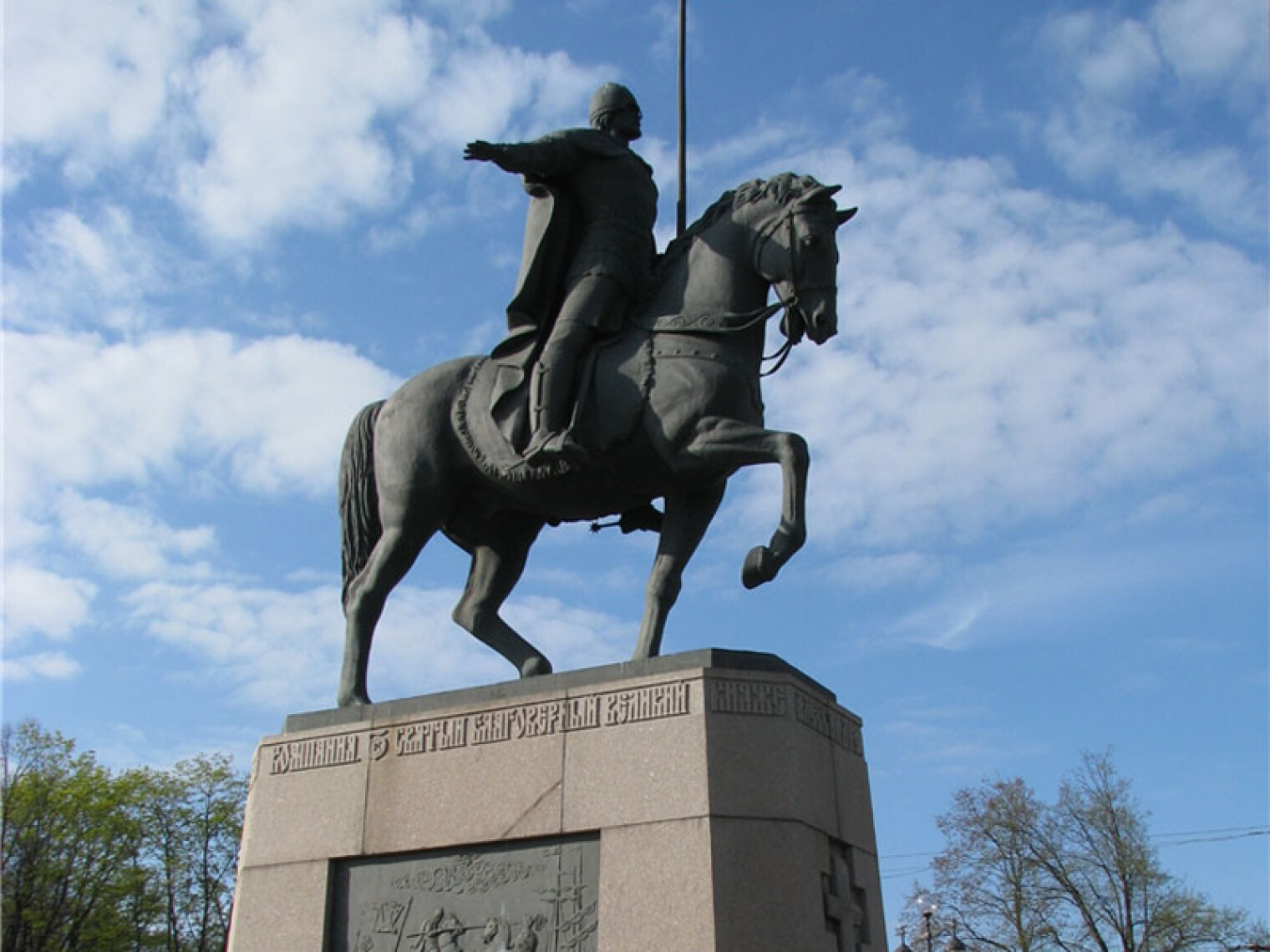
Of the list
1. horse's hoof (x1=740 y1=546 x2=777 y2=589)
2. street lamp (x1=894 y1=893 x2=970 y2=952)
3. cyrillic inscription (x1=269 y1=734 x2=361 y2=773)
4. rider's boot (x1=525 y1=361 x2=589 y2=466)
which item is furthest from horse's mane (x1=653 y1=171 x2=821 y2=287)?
street lamp (x1=894 y1=893 x2=970 y2=952)

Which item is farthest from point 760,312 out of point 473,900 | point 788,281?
point 473,900

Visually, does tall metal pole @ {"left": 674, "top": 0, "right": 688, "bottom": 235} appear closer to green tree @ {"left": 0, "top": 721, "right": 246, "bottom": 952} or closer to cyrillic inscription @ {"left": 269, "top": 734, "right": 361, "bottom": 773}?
cyrillic inscription @ {"left": 269, "top": 734, "right": 361, "bottom": 773}

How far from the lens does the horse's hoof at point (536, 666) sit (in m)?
9.23

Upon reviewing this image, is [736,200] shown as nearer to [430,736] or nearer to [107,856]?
[430,736]

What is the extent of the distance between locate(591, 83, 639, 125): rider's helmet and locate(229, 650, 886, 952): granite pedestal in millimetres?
4317

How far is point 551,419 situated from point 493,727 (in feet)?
6.61

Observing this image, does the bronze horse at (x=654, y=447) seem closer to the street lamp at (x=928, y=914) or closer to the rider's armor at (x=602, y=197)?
the rider's armor at (x=602, y=197)

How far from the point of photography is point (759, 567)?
7.88 m

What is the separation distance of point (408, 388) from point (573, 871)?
3.91 m

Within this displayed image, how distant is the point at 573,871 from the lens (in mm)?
7324

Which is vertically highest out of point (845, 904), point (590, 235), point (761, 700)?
point (590, 235)

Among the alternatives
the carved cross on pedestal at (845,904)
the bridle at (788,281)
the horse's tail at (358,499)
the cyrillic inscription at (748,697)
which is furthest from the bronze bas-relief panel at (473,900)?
the bridle at (788,281)

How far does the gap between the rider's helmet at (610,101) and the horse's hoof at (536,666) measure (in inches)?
156

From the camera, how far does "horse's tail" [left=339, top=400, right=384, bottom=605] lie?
32.1 ft
